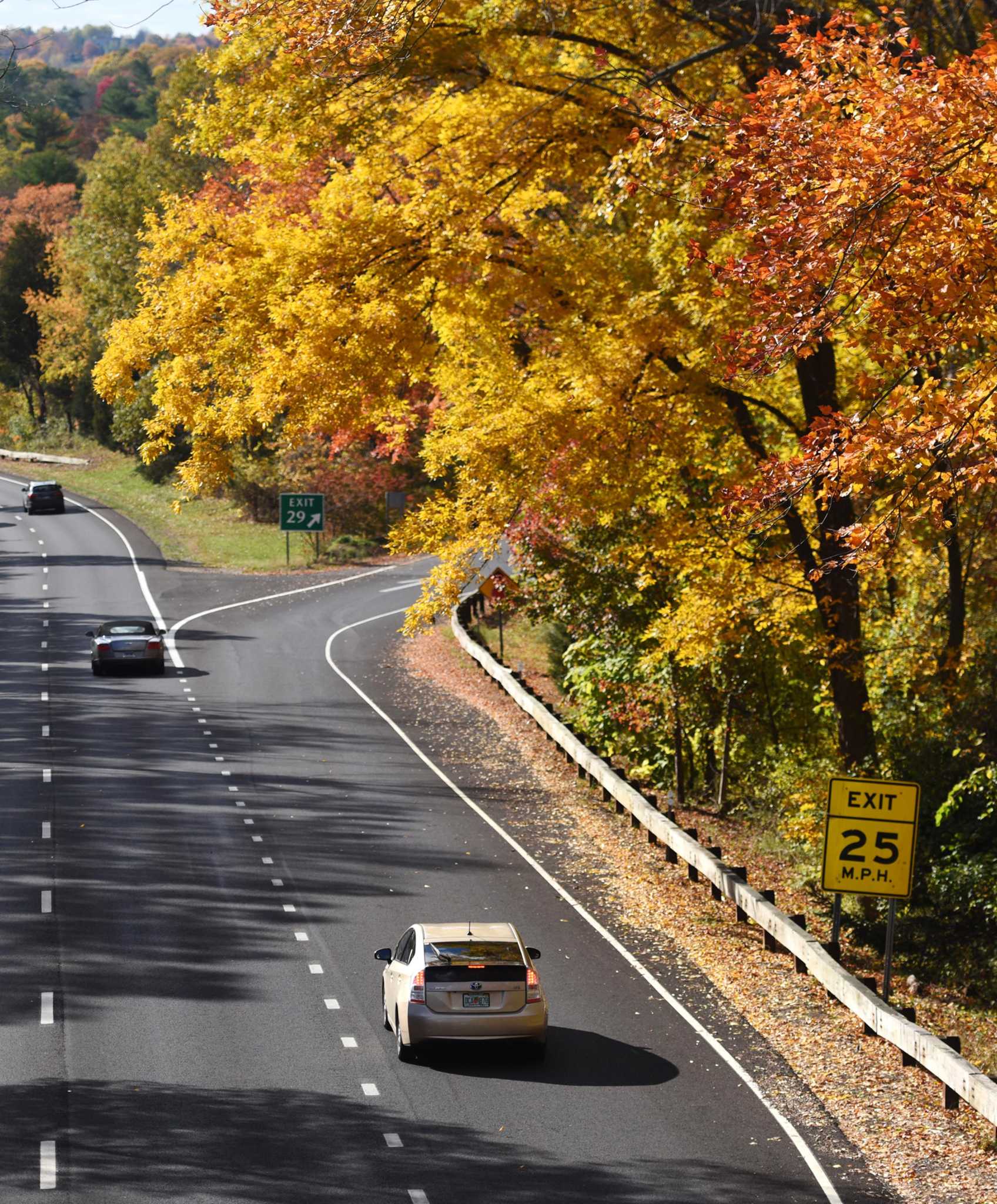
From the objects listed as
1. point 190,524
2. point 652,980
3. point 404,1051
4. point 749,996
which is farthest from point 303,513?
point 404,1051

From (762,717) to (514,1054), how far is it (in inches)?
617

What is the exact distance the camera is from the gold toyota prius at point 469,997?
47.3 feet

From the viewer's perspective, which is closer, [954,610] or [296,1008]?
[296,1008]

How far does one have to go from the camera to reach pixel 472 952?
48.6 feet

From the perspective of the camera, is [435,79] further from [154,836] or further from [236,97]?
[154,836]

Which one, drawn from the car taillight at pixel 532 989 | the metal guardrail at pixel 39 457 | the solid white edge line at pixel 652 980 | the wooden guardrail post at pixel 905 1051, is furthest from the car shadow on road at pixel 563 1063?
the metal guardrail at pixel 39 457

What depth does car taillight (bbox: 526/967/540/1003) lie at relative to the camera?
14555mm

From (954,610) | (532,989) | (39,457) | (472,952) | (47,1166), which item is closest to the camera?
(47,1166)

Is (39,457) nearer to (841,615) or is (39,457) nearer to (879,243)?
(841,615)

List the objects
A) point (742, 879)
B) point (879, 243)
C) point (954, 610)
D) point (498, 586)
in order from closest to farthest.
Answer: point (879, 243)
point (742, 879)
point (954, 610)
point (498, 586)

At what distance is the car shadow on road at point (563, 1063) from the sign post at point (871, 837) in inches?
108

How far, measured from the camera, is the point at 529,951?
15.3 metres

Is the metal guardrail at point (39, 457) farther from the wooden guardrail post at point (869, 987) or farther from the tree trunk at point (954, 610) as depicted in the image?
the wooden guardrail post at point (869, 987)

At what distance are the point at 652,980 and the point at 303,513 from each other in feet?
141
